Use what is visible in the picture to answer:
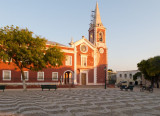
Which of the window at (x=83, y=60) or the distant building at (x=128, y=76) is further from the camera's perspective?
the distant building at (x=128, y=76)

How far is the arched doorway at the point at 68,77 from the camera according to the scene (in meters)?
33.6

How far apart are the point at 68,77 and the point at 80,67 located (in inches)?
136

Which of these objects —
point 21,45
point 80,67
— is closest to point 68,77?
point 80,67

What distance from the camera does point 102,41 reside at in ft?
129

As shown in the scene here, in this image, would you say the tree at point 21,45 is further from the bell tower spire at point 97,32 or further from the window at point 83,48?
the bell tower spire at point 97,32

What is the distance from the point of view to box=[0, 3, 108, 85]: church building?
29255 mm

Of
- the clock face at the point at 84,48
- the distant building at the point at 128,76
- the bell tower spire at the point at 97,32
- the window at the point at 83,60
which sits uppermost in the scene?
Result: the bell tower spire at the point at 97,32

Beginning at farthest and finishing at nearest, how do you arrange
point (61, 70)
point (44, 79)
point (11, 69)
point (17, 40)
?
point (61, 70), point (44, 79), point (11, 69), point (17, 40)

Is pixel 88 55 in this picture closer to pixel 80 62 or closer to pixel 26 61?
pixel 80 62

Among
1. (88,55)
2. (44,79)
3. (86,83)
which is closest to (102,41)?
(88,55)

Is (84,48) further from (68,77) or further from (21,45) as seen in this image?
(21,45)

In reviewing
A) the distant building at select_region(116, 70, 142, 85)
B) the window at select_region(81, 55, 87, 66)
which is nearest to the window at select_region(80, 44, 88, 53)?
the window at select_region(81, 55, 87, 66)

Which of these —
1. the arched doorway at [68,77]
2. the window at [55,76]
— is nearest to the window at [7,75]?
the window at [55,76]

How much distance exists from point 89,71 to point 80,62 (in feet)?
10.2
